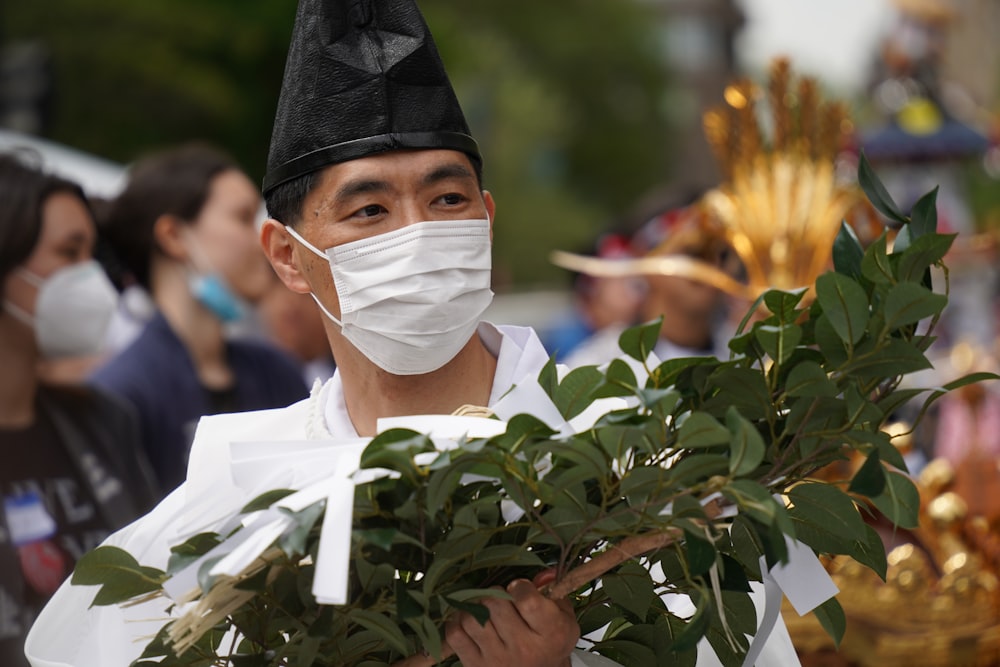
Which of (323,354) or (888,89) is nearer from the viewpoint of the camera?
(323,354)

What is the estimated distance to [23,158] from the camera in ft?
12.8

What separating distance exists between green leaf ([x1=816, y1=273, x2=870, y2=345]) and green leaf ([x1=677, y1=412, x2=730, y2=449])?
0.66ft

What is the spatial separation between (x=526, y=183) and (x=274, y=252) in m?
39.4

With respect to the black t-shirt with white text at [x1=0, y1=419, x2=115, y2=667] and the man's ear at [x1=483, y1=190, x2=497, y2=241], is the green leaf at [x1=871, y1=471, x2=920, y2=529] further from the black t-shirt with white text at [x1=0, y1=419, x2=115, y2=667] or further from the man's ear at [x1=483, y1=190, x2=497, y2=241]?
the black t-shirt with white text at [x1=0, y1=419, x2=115, y2=667]

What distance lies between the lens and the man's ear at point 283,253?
2396 millimetres

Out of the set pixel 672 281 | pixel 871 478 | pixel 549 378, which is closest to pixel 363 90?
pixel 549 378

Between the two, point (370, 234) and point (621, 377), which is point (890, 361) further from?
point (370, 234)

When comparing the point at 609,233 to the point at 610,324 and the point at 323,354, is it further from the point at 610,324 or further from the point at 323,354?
the point at 323,354

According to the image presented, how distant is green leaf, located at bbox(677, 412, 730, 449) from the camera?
1745 millimetres

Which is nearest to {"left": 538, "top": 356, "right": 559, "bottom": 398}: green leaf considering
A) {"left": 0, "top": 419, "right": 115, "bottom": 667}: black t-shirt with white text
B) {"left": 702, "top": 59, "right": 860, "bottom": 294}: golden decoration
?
{"left": 0, "top": 419, "right": 115, "bottom": 667}: black t-shirt with white text

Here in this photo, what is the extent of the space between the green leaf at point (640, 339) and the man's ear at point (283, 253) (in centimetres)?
70

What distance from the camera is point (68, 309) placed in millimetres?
3887

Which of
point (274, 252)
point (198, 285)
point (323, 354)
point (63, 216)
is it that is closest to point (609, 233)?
point (323, 354)

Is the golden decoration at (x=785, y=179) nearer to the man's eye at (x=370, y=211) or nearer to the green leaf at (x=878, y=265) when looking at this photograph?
the man's eye at (x=370, y=211)
